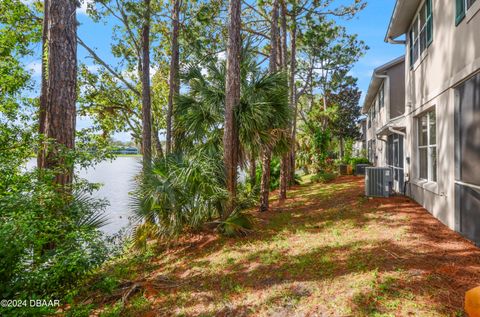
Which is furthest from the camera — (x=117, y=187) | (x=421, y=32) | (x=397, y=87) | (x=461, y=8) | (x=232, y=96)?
(x=117, y=187)

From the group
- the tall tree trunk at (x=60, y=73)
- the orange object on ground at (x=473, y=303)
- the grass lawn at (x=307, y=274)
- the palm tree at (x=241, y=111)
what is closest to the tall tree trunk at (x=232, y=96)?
the palm tree at (x=241, y=111)

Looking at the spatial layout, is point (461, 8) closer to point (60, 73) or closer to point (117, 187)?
point (60, 73)

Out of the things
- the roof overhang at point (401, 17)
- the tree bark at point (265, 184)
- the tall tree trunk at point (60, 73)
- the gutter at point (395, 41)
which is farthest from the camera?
the gutter at point (395, 41)

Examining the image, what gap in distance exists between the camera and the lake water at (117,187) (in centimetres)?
676

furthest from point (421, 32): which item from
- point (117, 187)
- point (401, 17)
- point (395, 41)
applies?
point (117, 187)

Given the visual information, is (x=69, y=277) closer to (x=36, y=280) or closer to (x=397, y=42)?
(x=36, y=280)

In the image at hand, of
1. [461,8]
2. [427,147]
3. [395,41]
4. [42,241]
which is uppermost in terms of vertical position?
[395,41]

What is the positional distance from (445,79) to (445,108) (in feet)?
2.14

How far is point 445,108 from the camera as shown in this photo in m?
5.70

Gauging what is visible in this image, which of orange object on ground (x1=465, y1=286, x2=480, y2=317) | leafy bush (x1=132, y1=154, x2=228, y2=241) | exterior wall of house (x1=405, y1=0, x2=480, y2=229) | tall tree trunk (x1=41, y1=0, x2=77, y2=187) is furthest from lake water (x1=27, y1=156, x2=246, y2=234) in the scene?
orange object on ground (x1=465, y1=286, x2=480, y2=317)

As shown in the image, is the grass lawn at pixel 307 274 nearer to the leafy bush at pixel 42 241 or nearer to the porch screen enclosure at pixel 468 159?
the porch screen enclosure at pixel 468 159

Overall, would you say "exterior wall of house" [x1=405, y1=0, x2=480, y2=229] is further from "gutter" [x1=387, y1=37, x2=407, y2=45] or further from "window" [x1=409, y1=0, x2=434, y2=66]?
"gutter" [x1=387, y1=37, x2=407, y2=45]

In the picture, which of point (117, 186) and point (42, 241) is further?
point (117, 186)

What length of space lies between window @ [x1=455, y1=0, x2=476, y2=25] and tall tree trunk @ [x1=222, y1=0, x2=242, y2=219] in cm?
466
